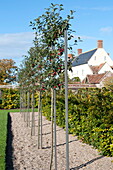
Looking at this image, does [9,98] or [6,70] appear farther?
[6,70]

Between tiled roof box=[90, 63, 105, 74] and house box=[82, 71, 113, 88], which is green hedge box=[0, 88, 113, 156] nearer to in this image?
house box=[82, 71, 113, 88]

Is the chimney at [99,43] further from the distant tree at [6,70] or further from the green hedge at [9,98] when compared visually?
the green hedge at [9,98]

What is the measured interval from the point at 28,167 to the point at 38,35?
2862 mm

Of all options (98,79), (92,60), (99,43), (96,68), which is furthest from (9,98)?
(99,43)

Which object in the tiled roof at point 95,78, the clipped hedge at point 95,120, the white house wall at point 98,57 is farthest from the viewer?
the white house wall at point 98,57

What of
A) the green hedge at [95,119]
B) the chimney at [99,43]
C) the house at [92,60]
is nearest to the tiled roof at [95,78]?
the house at [92,60]

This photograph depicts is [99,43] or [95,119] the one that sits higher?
[99,43]

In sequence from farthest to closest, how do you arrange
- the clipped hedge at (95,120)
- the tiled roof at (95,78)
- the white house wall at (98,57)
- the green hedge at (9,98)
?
the white house wall at (98,57), the tiled roof at (95,78), the green hedge at (9,98), the clipped hedge at (95,120)

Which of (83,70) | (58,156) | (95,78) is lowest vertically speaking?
(58,156)

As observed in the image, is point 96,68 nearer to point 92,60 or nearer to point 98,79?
point 92,60

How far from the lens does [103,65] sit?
4559cm

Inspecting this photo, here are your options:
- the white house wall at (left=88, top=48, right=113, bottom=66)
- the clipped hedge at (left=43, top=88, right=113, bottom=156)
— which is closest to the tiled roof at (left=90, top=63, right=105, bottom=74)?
the white house wall at (left=88, top=48, right=113, bottom=66)

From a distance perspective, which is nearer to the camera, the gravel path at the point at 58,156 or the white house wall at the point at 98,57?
the gravel path at the point at 58,156

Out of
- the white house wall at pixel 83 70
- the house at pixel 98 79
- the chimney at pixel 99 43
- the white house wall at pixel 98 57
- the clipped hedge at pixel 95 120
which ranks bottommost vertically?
the clipped hedge at pixel 95 120
